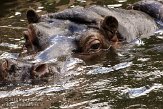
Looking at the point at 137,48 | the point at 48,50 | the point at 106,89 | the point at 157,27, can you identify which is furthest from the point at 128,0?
the point at 106,89

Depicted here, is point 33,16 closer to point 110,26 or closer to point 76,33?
point 76,33

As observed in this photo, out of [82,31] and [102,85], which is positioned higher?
[82,31]

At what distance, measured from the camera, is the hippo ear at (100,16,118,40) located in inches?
269

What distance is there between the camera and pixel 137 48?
7.00 m

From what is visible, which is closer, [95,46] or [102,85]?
[102,85]

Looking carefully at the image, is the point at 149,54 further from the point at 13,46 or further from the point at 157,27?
the point at 13,46

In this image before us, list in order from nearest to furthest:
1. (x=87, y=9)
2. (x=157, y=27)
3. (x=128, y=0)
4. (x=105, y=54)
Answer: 1. (x=105, y=54)
2. (x=87, y=9)
3. (x=157, y=27)
4. (x=128, y=0)

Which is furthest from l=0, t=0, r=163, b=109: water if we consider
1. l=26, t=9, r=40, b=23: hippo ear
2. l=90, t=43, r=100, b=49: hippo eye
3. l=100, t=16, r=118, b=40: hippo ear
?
l=26, t=9, r=40, b=23: hippo ear

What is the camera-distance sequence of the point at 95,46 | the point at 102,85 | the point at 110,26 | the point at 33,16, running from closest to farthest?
the point at 102,85, the point at 95,46, the point at 110,26, the point at 33,16

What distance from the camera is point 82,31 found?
22.2 feet

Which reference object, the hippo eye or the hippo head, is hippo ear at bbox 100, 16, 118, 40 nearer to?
the hippo head

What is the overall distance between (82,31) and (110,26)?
44cm

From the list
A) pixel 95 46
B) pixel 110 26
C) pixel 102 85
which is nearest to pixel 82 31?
pixel 95 46

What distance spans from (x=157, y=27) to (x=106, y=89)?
3.05 m
